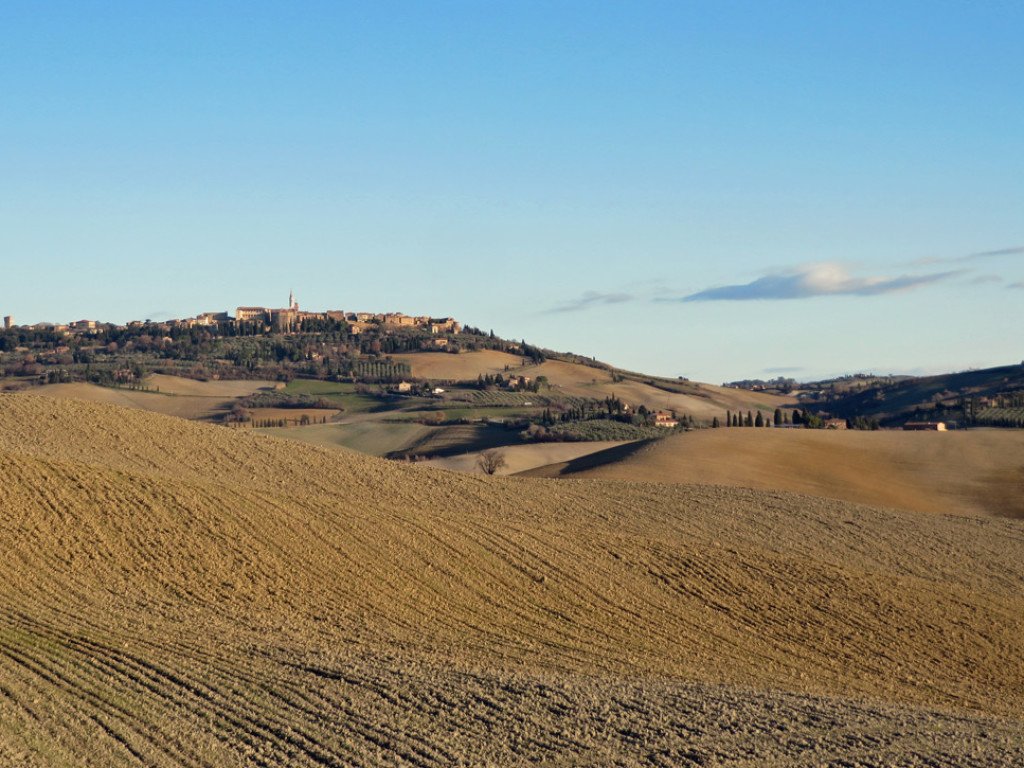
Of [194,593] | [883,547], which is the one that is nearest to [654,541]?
[883,547]

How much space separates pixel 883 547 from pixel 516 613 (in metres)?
22.0

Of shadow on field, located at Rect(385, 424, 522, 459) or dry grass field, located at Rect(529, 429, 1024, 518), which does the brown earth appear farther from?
dry grass field, located at Rect(529, 429, 1024, 518)

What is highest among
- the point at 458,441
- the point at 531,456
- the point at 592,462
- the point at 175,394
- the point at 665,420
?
the point at 175,394

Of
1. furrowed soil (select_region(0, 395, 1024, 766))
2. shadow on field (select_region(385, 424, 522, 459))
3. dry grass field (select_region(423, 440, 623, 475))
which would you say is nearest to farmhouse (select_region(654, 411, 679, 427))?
shadow on field (select_region(385, 424, 522, 459))

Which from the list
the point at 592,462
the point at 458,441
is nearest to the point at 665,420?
the point at 458,441

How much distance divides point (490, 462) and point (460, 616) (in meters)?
68.6

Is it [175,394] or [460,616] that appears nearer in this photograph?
[460,616]

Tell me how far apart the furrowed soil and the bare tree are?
3824cm

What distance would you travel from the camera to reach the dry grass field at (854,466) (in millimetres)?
75750

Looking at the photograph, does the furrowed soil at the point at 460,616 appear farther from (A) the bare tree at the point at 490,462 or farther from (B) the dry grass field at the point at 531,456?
(B) the dry grass field at the point at 531,456

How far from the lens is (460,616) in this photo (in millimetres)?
30969

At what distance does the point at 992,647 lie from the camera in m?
33.3

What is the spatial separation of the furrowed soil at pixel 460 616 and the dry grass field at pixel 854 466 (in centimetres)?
1742

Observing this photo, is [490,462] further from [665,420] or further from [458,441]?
[665,420]
